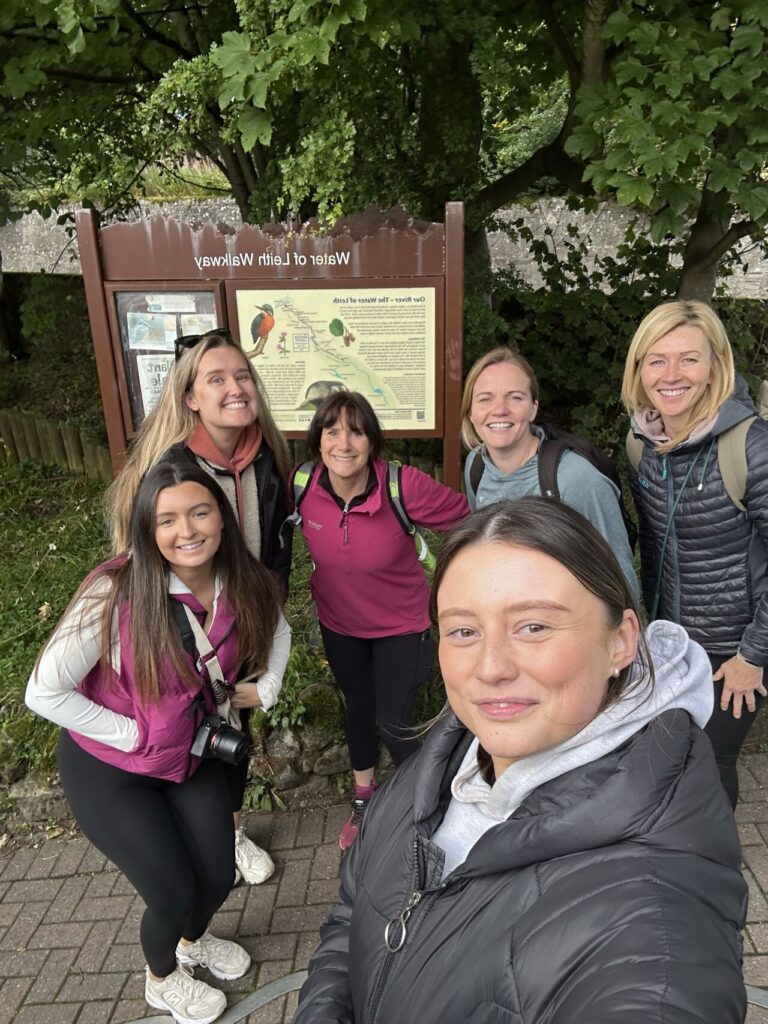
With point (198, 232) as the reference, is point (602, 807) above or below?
below

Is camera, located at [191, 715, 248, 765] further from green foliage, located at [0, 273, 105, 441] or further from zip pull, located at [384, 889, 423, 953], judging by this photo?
green foliage, located at [0, 273, 105, 441]

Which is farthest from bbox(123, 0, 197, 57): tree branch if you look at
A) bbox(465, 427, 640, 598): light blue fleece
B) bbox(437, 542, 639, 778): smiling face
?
bbox(437, 542, 639, 778): smiling face

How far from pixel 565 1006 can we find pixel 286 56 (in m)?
3.42

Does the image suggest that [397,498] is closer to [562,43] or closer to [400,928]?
[400,928]

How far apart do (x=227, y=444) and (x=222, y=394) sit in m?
0.21

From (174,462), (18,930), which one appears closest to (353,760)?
(18,930)

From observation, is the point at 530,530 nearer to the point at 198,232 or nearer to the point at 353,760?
the point at 353,760

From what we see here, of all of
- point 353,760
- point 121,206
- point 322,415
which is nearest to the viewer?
point 322,415

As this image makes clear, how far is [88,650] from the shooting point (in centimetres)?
216

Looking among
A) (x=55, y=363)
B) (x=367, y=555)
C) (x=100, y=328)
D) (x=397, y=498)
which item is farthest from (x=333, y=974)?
(x=55, y=363)

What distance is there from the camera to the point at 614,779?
113 cm

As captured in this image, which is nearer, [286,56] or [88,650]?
[88,650]

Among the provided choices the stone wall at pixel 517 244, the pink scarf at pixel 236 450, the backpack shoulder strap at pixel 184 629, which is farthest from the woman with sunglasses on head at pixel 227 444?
the stone wall at pixel 517 244

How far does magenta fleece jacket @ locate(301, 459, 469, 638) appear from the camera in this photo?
112 inches
